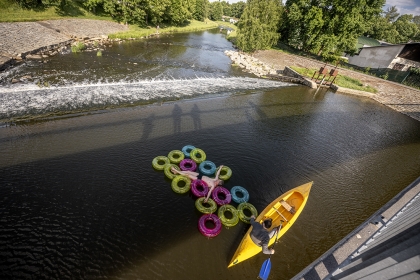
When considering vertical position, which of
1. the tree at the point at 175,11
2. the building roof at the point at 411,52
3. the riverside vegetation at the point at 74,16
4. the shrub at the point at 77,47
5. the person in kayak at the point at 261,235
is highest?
the building roof at the point at 411,52

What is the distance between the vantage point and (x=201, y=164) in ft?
41.5

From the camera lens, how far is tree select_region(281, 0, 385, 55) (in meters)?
41.1

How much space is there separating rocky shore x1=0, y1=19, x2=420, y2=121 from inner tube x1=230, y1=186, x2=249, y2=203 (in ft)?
85.3

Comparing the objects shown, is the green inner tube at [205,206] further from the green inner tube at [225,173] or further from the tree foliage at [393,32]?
the tree foliage at [393,32]

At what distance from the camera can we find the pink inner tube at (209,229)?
919 cm

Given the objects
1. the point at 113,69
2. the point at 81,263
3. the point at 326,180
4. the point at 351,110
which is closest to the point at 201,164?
the point at 81,263

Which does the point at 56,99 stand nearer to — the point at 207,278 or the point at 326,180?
the point at 207,278

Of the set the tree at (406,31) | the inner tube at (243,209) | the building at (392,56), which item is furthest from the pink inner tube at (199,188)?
the tree at (406,31)

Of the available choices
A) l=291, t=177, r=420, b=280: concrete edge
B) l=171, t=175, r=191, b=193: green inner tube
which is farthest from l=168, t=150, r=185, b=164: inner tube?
l=291, t=177, r=420, b=280: concrete edge

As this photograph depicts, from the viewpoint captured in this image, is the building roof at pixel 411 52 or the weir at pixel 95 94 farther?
the building roof at pixel 411 52

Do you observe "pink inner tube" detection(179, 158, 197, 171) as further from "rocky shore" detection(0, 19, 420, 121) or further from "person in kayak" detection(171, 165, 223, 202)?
"rocky shore" detection(0, 19, 420, 121)

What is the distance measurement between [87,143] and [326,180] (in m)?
16.6

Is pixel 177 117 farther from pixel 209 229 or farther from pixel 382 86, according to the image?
pixel 382 86

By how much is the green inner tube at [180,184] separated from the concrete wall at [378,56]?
195 ft
